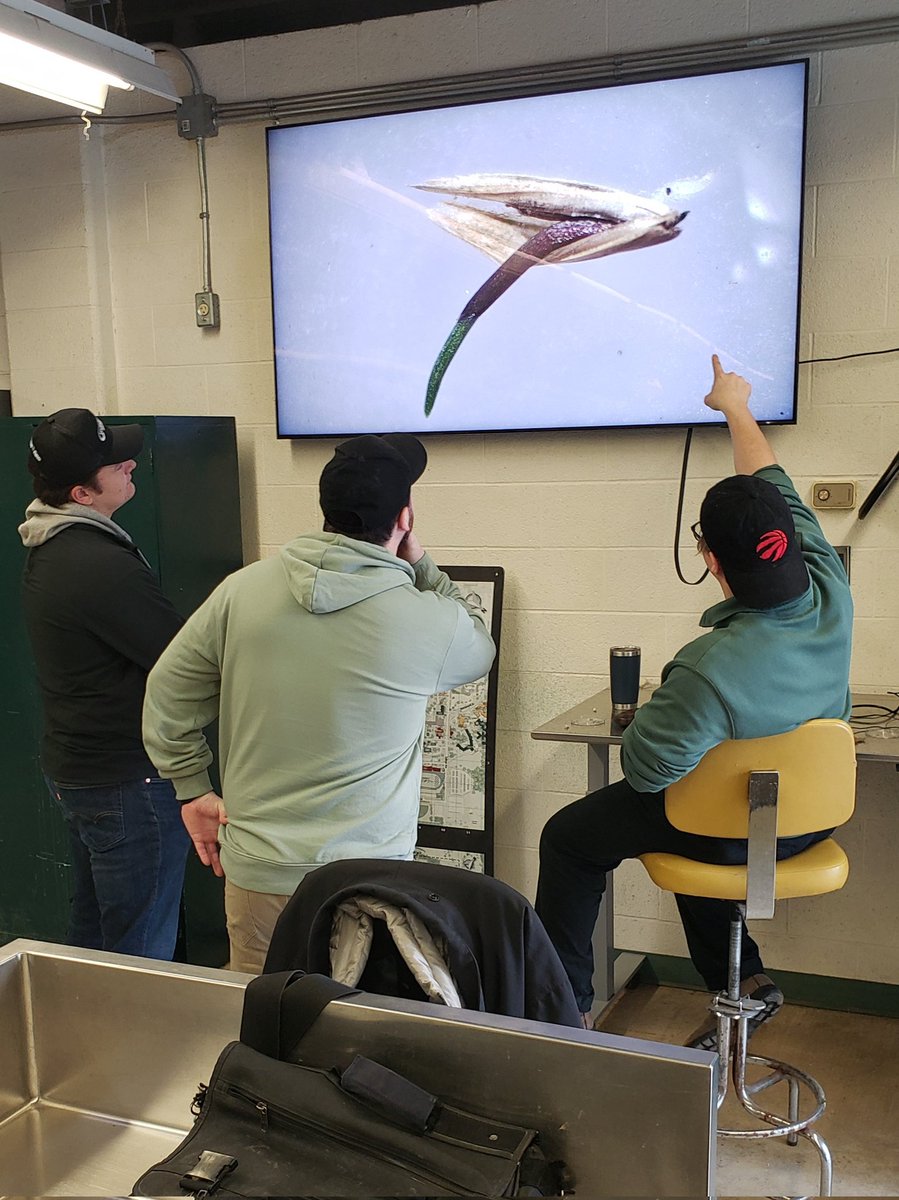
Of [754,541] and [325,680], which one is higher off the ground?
[754,541]

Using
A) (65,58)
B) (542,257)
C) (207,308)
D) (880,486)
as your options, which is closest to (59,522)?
(65,58)

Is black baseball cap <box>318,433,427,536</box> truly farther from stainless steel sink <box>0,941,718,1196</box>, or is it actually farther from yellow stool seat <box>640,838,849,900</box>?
yellow stool seat <box>640,838,849,900</box>

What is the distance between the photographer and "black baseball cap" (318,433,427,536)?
5.98 feet

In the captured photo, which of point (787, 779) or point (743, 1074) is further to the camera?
point (743, 1074)

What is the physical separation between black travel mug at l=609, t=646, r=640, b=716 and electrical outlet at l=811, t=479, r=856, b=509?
2.15 feet

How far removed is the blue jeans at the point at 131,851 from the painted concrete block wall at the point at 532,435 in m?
1.17

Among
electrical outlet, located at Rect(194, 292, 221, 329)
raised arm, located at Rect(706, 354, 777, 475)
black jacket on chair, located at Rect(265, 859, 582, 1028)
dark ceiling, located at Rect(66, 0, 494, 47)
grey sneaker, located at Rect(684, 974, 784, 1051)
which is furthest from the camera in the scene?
electrical outlet, located at Rect(194, 292, 221, 329)

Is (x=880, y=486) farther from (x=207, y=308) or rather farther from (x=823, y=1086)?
(x=207, y=308)

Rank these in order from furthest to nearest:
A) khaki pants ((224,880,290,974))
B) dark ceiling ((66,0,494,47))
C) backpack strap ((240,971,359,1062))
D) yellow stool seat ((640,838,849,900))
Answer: dark ceiling ((66,0,494,47)), yellow stool seat ((640,838,849,900)), khaki pants ((224,880,290,974)), backpack strap ((240,971,359,1062))

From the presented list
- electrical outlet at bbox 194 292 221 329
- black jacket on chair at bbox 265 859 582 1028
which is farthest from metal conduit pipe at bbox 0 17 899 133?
black jacket on chair at bbox 265 859 582 1028

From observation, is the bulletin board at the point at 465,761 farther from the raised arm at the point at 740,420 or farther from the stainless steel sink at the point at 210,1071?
the stainless steel sink at the point at 210,1071

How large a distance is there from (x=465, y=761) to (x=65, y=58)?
2.09 metres

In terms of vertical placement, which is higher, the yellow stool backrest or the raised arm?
the raised arm

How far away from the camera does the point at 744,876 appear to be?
7.31 ft
